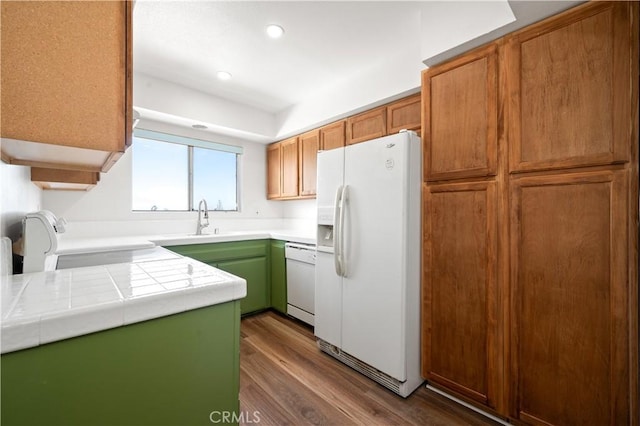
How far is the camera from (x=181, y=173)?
10.8 feet

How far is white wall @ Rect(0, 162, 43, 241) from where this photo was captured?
3.45 ft

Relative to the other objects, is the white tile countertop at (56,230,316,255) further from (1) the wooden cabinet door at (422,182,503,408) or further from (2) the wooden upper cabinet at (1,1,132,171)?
(2) the wooden upper cabinet at (1,1,132,171)

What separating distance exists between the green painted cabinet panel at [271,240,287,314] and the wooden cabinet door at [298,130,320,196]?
2.38 feet

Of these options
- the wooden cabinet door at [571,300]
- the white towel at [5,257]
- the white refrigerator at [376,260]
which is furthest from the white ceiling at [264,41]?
the white towel at [5,257]

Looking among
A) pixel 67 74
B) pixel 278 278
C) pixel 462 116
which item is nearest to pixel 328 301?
pixel 278 278

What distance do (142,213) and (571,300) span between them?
352cm

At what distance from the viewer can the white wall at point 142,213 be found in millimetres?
2572

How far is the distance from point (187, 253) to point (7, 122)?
215 cm

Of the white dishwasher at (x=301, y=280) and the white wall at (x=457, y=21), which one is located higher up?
the white wall at (x=457, y=21)

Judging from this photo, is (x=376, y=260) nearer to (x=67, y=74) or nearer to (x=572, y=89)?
(x=572, y=89)

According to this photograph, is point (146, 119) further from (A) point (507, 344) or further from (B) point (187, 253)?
(A) point (507, 344)

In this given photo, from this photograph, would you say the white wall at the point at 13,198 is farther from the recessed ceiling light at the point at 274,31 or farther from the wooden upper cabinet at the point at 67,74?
the recessed ceiling light at the point at 274,31

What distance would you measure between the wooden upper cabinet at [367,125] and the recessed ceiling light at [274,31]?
1.04 meters

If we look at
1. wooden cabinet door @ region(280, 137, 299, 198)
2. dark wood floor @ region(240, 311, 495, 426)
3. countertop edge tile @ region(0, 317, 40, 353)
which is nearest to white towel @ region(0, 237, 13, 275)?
countertop edge tile @ region(0, 317, 40, 353)
